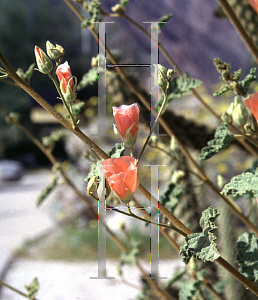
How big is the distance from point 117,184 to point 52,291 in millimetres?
1200

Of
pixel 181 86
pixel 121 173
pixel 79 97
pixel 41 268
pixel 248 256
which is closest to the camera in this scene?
pixel 121 173

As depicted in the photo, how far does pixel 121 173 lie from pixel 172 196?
29 centimetres

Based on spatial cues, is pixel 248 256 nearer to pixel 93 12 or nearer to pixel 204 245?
pixel 204 245

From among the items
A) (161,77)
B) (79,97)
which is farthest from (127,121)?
(79,97)

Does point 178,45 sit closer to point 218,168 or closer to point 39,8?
point 218,168

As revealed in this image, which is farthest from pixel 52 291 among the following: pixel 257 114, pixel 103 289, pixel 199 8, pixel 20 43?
pixel 20 43

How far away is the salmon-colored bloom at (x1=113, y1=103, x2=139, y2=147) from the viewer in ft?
0.85

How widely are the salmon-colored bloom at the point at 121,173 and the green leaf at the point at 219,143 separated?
0.13 m

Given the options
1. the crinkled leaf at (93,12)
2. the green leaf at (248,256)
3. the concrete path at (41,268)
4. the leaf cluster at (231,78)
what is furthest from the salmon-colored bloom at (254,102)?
the concrete path at (41,268)

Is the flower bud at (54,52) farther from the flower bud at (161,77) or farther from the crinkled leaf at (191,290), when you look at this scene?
the crinkled leaf at (191,290)

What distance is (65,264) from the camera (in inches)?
68.9

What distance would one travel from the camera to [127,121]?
0.26 metres

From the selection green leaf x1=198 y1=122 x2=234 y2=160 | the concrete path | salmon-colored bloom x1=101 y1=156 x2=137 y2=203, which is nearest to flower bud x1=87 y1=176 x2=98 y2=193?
salmon-colored bloom x1=101 y1=156 x2=137 y2=203

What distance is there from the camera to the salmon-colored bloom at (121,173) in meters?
0.24
